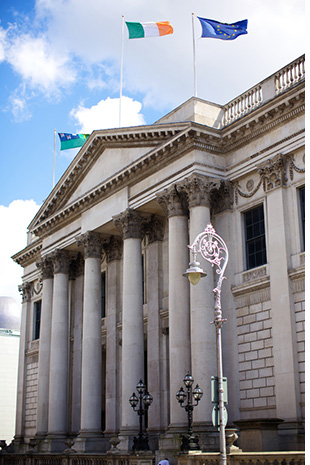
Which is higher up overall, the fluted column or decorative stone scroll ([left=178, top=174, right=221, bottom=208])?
decorative stone scroll ([left=178, top=174, right=221, bottom=208])

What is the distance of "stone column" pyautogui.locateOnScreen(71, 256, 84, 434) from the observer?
3916 cm

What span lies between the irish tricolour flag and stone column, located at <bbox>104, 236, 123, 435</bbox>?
1196 centimetres

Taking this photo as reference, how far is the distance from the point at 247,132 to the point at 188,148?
2.85 m

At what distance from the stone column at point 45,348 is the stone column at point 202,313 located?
1631cm

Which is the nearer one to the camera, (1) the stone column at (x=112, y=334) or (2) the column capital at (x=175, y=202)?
(2) the column capital at (x=175, y=202)

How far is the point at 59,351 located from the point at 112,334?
454 cm

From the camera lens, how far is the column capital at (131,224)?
3312 centimetres

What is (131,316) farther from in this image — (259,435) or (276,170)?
(259,435)

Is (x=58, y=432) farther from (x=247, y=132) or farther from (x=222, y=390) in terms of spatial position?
(x=222, y=390)

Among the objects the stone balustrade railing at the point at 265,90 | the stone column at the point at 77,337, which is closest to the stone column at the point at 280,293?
the stone balustrade railing at the point at 265,90

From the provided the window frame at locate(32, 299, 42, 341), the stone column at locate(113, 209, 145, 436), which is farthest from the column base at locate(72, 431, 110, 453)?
the window frame at locate(32, 299, 42, 341)

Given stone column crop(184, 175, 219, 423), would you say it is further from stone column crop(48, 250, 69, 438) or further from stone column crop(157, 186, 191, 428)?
stone column crop(48, 250, 69, 438)

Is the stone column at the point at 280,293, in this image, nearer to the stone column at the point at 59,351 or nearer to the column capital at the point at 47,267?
the stone column at the point at 59,351

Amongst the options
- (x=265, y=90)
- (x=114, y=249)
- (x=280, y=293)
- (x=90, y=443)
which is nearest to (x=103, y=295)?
(x=114, y=249)
